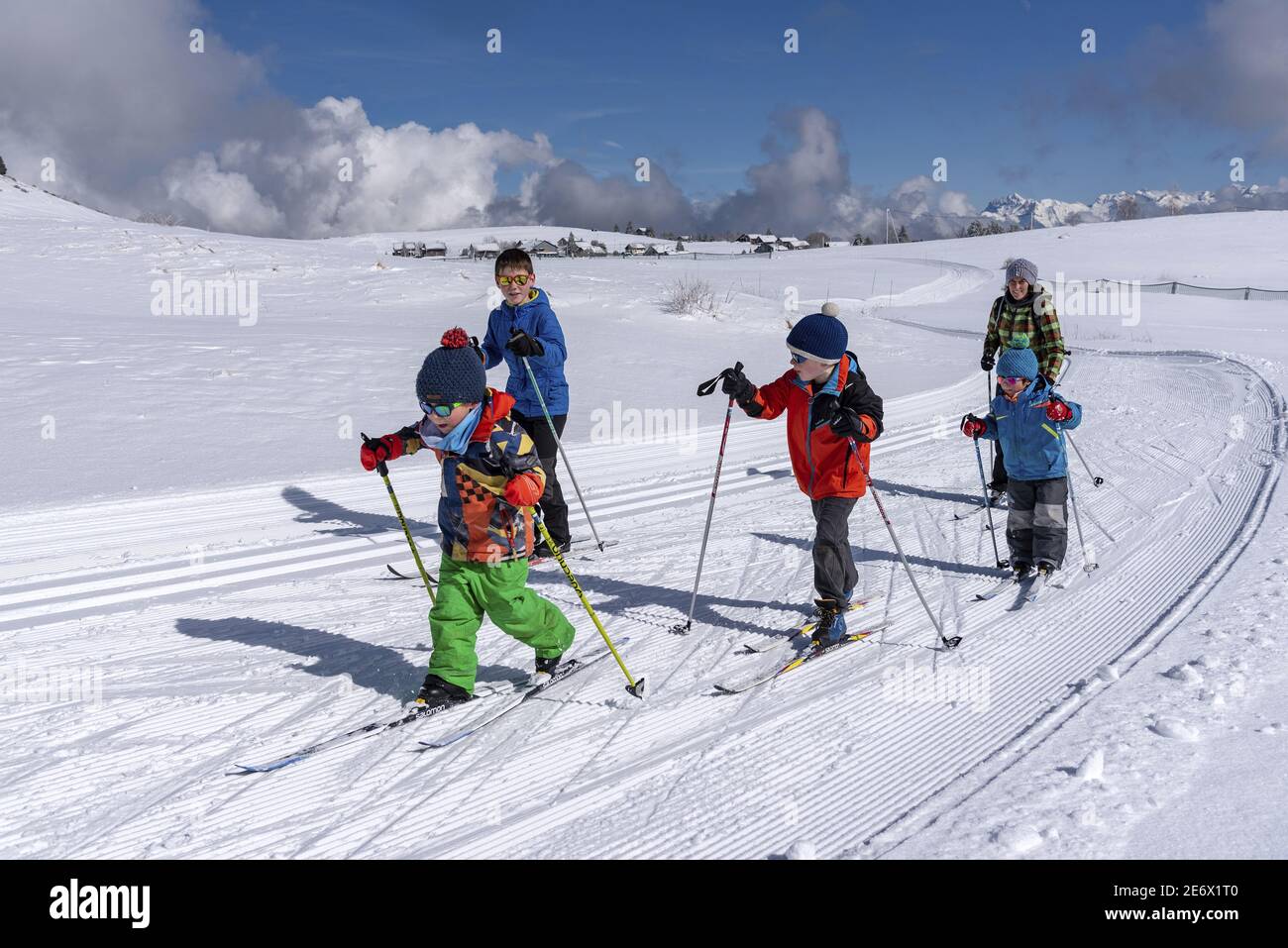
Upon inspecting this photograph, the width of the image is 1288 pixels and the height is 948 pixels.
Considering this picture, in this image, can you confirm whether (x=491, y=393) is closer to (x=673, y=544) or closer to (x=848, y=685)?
(x=848, y=685)

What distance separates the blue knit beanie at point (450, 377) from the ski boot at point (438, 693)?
1268 mm

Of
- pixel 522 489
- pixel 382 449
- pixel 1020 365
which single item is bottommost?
pixel 522 489

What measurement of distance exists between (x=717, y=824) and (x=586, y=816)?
0.45 m

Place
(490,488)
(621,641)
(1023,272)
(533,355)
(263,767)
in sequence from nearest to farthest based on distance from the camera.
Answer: (263,767) → (490,488) → (621,641) → (533,355) → (1023,272)

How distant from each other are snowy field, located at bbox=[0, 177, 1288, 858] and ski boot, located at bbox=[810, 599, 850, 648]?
0.13 meters

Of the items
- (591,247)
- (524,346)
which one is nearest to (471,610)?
(524,346)

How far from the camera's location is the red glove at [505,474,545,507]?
136 inches

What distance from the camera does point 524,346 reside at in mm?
5543

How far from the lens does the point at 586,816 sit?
3064mm

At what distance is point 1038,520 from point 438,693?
3808mm

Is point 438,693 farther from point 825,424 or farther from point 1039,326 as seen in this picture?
point 1039,326

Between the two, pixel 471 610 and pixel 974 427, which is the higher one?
pixel 974 427

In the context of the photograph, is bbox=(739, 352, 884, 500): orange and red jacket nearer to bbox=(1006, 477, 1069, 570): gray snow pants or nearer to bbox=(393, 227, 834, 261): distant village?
bbox=(1006, 477, 1069, 570): gray snow pants
